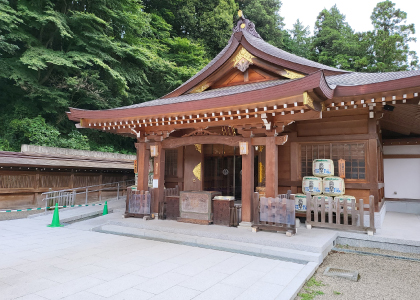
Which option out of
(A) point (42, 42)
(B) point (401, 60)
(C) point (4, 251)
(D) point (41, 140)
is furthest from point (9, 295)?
(B) point (401, 60)

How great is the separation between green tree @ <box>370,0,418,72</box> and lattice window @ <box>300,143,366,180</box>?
1977cm

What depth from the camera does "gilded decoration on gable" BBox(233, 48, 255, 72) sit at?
922 centimetres

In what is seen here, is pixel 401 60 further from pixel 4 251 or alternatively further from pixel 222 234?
pixel 4 251

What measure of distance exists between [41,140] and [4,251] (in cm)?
1033

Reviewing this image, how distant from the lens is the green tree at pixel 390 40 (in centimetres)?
2397

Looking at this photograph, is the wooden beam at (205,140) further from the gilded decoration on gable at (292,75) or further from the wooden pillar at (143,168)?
the gilded decoration on gable at (292,75)


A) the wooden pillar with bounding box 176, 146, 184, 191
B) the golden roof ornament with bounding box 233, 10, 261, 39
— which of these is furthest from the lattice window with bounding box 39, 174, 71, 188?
the golden roof ornament with bounding box 233, 10, 261, 39

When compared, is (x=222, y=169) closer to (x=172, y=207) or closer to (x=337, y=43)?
(x=172, y=207)

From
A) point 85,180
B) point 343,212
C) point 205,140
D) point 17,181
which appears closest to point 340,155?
point 343,212

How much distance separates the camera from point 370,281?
14.5 ft

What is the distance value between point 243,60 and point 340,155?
4368mm

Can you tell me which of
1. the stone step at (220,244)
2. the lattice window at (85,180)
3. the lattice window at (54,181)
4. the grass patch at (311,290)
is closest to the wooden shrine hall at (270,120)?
the stone step at (220,244)

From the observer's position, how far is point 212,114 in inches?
283

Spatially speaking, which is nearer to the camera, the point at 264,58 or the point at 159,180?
the point at 159,180
